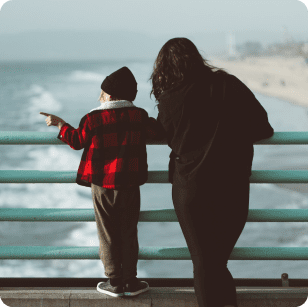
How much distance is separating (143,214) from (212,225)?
503 mm

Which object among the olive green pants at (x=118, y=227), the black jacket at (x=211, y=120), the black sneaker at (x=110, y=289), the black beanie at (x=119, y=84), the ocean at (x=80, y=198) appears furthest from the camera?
the ocean at (x=80, y=198)

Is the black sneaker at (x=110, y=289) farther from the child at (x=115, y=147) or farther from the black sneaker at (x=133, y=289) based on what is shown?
the child at (x=115, y=147)

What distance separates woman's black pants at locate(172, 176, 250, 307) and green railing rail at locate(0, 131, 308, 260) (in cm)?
31

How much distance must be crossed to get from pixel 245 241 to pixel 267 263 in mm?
2234

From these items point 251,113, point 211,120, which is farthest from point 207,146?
point 251,113

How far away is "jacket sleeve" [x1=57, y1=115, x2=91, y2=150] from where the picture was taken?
6.58ft

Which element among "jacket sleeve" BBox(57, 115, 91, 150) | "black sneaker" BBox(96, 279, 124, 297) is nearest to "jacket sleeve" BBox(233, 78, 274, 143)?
"jacket sleeve" BBox(57, 115, 91, 150)

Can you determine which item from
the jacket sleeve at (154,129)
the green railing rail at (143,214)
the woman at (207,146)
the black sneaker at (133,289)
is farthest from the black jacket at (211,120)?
the black sneaker at (133,289)

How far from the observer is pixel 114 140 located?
2.02m

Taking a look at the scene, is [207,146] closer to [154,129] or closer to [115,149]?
[154,129]

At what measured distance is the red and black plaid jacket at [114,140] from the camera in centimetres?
200

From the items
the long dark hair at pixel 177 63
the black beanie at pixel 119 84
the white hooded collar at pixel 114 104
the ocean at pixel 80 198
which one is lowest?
the ocean at pixel 80 198

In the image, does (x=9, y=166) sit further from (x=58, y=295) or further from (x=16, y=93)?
(x=58, y=295)

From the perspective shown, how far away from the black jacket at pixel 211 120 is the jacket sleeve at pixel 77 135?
15.7 inches
